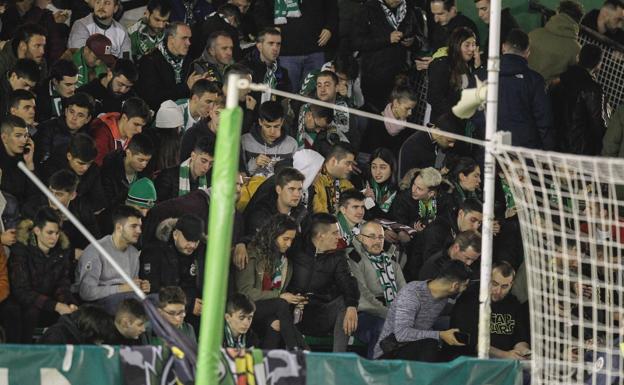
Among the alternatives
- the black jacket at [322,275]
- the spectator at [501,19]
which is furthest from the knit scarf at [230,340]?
the spectator at [501,19]

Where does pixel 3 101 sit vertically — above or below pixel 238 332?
above

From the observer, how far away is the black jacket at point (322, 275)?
12672 millimetres

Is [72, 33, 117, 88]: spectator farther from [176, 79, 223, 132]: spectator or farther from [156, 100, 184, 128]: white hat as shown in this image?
[176, 79, 223, 132]: spectator

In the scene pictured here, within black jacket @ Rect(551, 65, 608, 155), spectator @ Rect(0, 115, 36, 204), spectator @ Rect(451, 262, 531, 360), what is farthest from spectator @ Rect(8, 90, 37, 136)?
black jacket @ Rect(551, 65, 608, 155)

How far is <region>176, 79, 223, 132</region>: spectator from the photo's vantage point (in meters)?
14.0

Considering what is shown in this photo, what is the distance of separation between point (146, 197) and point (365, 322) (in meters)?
2.06

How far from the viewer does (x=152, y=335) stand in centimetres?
1150

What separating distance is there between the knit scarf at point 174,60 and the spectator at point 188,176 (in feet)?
6.06

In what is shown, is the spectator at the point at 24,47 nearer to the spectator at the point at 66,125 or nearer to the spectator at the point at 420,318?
the spectator at the point at 66,125

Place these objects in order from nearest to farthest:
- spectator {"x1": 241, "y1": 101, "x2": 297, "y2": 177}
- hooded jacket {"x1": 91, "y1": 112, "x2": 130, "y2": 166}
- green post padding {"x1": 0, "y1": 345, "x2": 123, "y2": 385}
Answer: green post padding {"x1": 0, "y1": 345, "x2": 123, "y2": 385}
hooded jacket {"x1": 91, "y1": 112, "x2": 130, "y2": 166}
spectator {"x1": 241, "y1": 101, "x2": 297, "y2": 177}

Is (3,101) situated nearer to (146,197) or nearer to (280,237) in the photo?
(146,197)

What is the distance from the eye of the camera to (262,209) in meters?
13.0

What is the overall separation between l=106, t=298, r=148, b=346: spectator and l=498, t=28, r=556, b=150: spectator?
4.76 meters

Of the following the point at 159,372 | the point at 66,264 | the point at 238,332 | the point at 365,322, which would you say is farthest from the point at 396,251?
the point at 159,372
